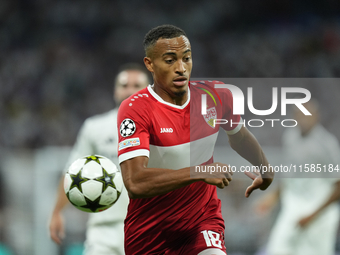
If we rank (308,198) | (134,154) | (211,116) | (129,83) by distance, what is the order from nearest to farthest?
1. (134,154)
2. (211,116)
3. (129,83)
4. (308,198)

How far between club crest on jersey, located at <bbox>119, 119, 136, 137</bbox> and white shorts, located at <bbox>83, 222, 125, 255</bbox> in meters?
2.29

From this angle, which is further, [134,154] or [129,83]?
[129,83]

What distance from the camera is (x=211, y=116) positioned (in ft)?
11.0

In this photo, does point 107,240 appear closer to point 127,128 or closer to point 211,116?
point 211,116

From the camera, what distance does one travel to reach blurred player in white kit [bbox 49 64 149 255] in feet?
16.4

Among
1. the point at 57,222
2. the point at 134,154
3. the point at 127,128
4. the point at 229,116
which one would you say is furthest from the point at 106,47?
the point at 134,154

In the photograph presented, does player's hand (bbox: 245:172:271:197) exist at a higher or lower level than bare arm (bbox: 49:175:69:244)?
higher

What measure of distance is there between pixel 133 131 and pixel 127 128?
5cm

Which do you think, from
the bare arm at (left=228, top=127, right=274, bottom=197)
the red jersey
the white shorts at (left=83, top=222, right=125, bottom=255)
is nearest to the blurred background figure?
the white shorts at (left=83, top=222, right=125, bottom=255)

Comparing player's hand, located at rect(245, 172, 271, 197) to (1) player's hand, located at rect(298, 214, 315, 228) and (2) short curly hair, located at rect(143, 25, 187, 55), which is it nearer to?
(2) short curly hair, located at rect(143, 25, 187, 55)

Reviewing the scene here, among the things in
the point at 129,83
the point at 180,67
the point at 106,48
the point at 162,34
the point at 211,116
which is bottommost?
the point at 211,116

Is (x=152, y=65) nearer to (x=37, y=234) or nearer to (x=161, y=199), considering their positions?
(x=161, y=199)

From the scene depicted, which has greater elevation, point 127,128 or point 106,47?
point 106,47

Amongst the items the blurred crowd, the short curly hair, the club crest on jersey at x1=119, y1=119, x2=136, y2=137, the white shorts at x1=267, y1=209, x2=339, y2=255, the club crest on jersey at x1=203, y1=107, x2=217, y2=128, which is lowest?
the white shorts at x1=267, y1=209, x2=339, y2=255
